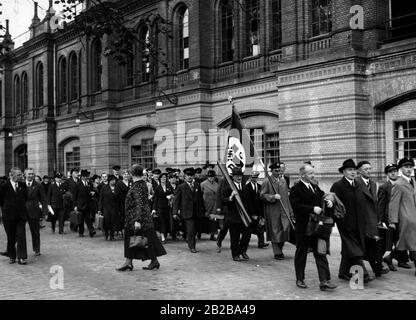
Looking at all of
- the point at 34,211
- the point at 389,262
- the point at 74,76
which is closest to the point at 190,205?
the point at 34,211

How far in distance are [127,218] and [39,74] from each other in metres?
30.4

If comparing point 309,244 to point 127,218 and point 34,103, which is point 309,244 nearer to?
point 127,218

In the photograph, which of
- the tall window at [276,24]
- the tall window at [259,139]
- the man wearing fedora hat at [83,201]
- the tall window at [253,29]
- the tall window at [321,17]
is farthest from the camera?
the tall window at [253,29]

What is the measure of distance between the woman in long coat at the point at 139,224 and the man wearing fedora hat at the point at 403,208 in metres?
4.27

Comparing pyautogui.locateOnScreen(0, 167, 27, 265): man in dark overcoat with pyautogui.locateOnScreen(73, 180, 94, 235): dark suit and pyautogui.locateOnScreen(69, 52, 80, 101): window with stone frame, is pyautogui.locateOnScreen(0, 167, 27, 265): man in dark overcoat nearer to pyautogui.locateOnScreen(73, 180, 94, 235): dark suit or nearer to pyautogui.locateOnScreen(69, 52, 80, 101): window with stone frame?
pyautogui.locateOnScreen(73, 180, 94, 235): dark suit

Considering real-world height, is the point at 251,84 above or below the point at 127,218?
above

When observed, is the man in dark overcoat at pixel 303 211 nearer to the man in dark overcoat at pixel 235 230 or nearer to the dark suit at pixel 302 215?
the dark suit at pixel 302 215

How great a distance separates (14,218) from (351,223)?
275 inches

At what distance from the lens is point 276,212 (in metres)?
11.7

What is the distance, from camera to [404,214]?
31.5 feet

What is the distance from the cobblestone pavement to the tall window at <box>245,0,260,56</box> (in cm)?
1104

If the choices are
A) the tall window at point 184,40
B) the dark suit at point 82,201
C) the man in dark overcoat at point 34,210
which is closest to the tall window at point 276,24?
the tall window at point 184,40

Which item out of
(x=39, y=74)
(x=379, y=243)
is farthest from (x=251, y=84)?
(x=39, y=74)

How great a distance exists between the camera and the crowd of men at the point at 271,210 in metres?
8.41
